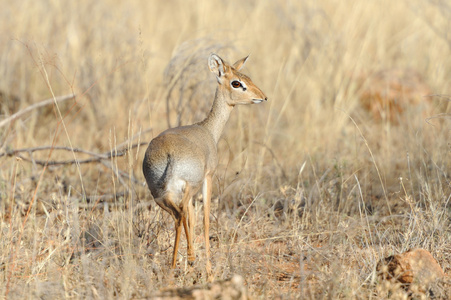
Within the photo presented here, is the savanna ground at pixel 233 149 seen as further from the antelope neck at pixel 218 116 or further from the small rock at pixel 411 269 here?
the antelope neck at pixel 218 116

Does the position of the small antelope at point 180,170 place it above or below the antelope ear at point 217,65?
below

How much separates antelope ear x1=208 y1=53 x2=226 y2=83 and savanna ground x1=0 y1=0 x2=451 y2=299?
1.64ft

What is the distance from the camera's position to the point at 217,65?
175 inches

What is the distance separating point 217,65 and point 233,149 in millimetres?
2307

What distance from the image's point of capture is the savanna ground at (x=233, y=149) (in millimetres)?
3748

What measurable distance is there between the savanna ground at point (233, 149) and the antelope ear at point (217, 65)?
50 cm

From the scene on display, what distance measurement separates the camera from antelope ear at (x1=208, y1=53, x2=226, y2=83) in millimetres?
4367

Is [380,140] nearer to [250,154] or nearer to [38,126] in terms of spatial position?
[250,154]

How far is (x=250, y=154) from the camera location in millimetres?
6426

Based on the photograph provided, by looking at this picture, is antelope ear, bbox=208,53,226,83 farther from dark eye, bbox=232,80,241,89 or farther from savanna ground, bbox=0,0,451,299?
savanna ground, bbox=0,0,451,299

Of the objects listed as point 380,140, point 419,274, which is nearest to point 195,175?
point 419,274

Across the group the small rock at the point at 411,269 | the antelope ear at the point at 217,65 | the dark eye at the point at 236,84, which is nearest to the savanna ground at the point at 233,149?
the small rock at the point at 411,269

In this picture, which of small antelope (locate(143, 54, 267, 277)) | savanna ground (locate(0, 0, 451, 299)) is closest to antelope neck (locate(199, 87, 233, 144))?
small antelope (locate(143, 54, 267, 277))

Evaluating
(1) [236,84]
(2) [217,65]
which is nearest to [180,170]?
(1) [236,84]
